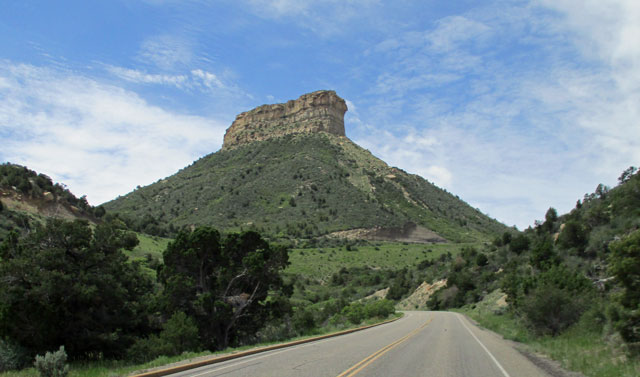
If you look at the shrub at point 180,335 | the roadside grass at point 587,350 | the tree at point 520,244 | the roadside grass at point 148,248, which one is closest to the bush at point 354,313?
the shrub at point 180,335

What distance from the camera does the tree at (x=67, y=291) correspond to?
50.5ft

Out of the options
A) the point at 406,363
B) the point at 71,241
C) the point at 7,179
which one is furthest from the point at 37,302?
the point at 7,179

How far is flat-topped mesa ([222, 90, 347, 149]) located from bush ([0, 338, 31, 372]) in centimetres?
11463

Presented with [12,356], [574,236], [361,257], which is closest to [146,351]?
[12,356]

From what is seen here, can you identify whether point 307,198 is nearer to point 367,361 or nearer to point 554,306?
point 554,306

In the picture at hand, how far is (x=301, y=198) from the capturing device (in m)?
83.8

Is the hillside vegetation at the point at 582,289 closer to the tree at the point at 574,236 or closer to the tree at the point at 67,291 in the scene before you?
the tree at the point at 574,236

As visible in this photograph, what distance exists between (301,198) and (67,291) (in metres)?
67.9

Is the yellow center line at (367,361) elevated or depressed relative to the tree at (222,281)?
depressed

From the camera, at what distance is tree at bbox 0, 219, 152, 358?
15391mm

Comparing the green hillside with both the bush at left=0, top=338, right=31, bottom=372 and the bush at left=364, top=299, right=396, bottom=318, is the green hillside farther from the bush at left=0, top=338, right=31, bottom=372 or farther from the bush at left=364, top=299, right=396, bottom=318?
the bush at left=0, top=338, right=31, bottom=372

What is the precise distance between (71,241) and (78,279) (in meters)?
1.89

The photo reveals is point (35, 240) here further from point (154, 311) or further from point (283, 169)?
point (283, 169)

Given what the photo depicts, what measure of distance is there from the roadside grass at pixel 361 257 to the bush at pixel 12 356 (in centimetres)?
4043
